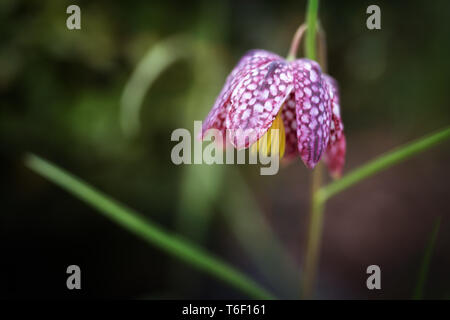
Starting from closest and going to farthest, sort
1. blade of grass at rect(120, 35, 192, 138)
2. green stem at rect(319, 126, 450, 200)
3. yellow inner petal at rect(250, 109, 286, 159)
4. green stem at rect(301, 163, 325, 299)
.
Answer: green stem at rect(319, 126, 450, 200)
yellow inner petal at rect(250, 109, 286, 159)
green stem at rect(301, 163, 325, 299)
blade of grass at rect(120, 35, 192, 138)

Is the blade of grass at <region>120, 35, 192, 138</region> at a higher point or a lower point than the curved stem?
higher

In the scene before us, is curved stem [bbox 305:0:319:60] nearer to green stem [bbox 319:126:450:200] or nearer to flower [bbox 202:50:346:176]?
flower [bbox 202:50:346:176]

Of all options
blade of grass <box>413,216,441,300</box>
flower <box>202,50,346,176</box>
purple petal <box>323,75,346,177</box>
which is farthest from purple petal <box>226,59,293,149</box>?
blade of grass <box>413,216,441,300</box>

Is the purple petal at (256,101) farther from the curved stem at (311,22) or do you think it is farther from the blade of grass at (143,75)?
the blade of grass at (143,75)

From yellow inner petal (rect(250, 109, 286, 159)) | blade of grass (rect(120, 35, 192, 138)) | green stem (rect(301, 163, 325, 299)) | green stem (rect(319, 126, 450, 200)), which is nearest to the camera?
green stem (rect(319, 126, 450, 200))

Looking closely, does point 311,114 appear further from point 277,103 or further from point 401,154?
point 401,154

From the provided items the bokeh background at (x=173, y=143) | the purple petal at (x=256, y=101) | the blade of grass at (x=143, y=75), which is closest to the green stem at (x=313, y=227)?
the purple petal at (x=256, y=101)

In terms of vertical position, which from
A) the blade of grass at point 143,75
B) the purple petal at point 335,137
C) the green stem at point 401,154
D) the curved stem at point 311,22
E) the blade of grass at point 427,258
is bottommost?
the blade of grass at point 427,258
